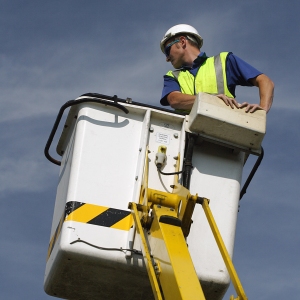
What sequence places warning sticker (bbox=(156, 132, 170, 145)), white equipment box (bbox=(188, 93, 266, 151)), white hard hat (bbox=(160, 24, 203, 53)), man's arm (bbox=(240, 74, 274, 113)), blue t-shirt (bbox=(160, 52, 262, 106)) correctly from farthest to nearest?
white hard hat (bbox=(160, 24, 203, 53))
blue t-shirt (bbox=(160, 52, 262, 106))
man's arm (bbox=(240, 74, 274, 113))
warning sticker (bbox=(156, 132, 170, 145))
white equipment box (bbox=(188, 93, 266, 151))

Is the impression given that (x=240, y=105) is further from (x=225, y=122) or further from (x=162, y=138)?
(x=162, y=138)

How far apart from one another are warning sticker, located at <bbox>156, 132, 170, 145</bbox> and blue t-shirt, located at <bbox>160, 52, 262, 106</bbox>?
86cm

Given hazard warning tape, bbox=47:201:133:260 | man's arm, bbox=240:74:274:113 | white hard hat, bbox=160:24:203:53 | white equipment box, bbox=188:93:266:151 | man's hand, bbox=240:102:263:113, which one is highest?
white hard hat, bbox=160:24:203:53

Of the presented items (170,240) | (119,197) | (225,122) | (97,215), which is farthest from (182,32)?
(170,240)

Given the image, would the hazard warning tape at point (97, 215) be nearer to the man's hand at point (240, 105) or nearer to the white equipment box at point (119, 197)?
the white equipment box at point (119, 197)

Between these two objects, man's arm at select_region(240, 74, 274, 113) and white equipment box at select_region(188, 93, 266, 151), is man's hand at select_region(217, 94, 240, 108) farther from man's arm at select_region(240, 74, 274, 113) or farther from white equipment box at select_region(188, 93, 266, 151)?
man's arm at select_region(240, 74, 274, 113)

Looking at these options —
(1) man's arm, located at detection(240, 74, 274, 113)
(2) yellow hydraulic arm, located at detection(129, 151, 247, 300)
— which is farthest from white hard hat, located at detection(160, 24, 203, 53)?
(2) yellow hydraulic arm, located at detection(129, 151, 247, 300)

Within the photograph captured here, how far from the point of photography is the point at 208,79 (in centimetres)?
692

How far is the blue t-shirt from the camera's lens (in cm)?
680

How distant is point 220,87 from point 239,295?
98.3 inches

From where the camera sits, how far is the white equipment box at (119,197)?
568 centimetres

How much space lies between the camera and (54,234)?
6.27 m

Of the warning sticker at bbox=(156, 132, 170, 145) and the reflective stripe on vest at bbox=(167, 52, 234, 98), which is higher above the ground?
the reflective stripe on vest at bbox=(167, 52, 234, 98)

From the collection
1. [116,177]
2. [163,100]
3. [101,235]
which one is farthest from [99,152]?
[163,100]
